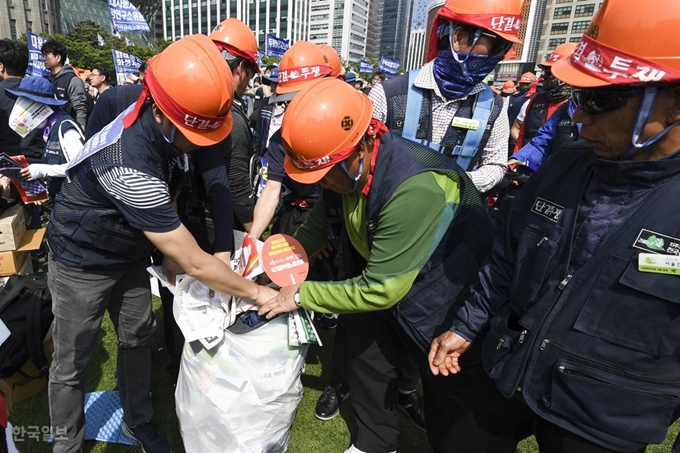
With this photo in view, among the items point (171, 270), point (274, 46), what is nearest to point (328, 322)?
point (171, 270)

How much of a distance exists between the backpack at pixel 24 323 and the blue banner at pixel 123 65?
6.23 meters

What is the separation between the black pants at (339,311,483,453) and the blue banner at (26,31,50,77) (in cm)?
722

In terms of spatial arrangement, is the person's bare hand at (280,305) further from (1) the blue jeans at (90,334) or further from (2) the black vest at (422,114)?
(2) the black vest at (422,114)

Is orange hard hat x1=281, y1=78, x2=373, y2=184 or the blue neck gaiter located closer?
orange hard hat x1=281, y1=78, x2=373, y2=184

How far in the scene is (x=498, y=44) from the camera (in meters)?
2.16

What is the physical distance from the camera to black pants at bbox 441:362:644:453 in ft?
4.91

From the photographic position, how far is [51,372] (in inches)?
78.5

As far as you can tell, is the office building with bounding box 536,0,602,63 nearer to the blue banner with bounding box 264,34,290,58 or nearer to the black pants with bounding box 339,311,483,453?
the blue banner with bounding box 264,34,290,58

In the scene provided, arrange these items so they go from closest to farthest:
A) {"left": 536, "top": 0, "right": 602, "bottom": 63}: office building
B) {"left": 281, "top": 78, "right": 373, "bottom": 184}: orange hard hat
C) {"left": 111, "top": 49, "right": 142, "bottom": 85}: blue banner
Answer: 1. {"left": 281, "top": 78, "right": 373, "bottom": 184}: orange hard hat
2. {"left": 111, "top": 49, "right": 142, "bottom": 85}: blue banner
3. {"left": 536, "top": 0, "right": 602, "bottom": 63}: office building

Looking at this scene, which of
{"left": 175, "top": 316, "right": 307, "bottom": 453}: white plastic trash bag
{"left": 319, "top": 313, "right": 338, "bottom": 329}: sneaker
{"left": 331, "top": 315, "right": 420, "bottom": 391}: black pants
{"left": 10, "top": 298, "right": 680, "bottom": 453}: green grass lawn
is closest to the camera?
{"left": 175, "top": 316, "right": 307, "bottom": 453}: white plastic trash bag

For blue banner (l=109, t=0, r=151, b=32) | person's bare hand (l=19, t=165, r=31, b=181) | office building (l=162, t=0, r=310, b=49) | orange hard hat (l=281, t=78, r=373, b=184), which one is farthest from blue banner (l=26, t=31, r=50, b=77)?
office building (l=162, t=0, r=310, b=49)

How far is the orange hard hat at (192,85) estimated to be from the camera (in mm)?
1479

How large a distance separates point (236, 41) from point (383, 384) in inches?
90.1

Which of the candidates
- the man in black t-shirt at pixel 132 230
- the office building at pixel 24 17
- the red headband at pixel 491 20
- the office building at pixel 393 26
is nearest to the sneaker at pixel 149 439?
the man in black t-shirt at pixel 132 230
